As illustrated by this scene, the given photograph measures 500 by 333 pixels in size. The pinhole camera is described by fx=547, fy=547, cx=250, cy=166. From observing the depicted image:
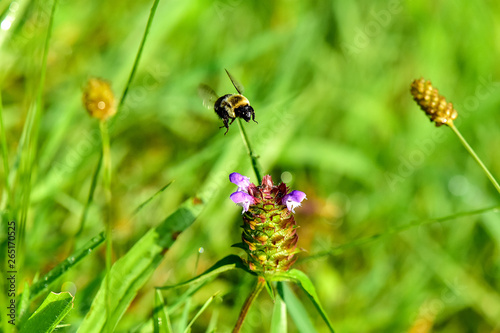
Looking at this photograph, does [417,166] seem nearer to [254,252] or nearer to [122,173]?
[122,173]

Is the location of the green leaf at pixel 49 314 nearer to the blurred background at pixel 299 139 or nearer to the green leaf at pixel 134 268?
the green leaf at pixel 134 268

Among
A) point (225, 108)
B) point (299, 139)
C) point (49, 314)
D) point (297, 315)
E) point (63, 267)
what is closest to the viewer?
point (49, 314)

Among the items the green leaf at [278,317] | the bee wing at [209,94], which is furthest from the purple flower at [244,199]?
the bee wing at [209,94]

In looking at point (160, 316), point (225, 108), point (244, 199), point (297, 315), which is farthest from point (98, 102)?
point (297, 315)

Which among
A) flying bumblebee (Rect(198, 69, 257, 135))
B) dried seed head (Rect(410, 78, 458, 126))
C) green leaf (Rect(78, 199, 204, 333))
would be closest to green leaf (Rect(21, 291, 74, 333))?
green leaf (Rect(78, 199, 204, 333))

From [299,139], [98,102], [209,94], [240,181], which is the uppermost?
[299,139]

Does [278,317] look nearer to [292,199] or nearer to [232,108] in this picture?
[292,199]
